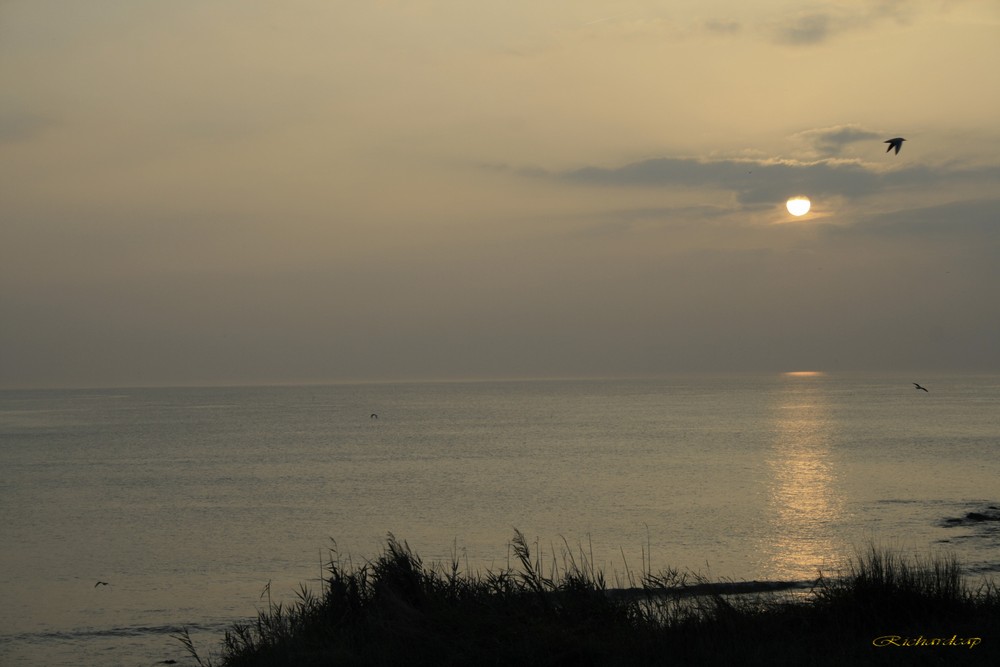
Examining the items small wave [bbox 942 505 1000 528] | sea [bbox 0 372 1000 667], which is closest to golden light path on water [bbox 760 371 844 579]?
sea [bbox 0 372 1000 667]

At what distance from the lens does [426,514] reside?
1822 inches

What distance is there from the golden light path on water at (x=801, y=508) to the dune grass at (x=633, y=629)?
16056 mm

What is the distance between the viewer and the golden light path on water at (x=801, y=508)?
31844 millimetres

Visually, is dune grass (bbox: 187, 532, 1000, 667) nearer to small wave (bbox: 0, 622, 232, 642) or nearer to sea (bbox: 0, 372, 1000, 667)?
sea (bbox: 0, 372, 1000, 667)

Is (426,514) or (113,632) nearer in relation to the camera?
(113,632)

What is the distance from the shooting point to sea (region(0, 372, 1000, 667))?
27.5 metres

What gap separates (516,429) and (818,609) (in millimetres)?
113347
